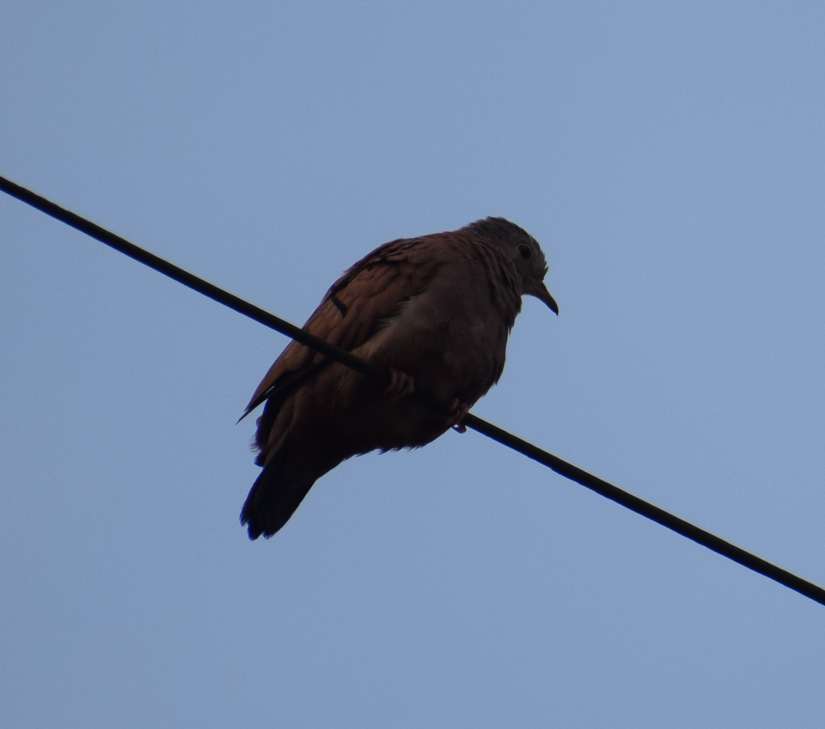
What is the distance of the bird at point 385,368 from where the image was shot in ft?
14.6

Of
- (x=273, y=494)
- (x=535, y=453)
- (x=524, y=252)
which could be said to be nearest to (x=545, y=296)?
(x=524, y=252)

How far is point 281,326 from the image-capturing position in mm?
2908

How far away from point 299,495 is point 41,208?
98.0 inches

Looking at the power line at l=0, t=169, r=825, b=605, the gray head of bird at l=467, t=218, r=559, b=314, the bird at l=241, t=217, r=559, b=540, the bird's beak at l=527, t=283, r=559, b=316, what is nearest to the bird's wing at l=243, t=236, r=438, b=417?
the bird at l=241, t=217, r=559, b=540

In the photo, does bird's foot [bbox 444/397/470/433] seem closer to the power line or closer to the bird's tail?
the bird's tail

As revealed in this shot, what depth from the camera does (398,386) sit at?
14.2 feet

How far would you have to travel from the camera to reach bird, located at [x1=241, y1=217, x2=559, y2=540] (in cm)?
446

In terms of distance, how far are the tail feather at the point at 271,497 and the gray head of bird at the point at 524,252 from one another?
1.93m

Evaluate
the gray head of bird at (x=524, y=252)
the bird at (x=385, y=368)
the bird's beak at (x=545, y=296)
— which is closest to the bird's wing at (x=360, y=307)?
the bird at (x=385, y=368)

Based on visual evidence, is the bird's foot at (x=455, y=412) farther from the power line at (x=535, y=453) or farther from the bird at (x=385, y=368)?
the power line at (x=535, y=453)

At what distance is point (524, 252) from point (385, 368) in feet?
6.42

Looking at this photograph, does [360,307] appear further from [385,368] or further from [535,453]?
[535,453]

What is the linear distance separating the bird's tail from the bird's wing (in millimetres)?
287

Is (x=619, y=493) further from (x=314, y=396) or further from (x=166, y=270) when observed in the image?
(x=314, y=396)
